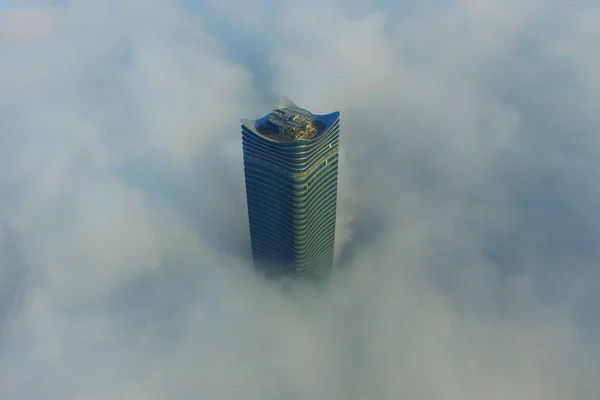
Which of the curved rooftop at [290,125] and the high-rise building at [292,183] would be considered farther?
the curved rooftop at [290,125]

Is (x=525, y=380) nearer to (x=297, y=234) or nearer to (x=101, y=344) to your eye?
(x=297, y=234)

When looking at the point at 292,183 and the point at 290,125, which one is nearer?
the point at 290,125

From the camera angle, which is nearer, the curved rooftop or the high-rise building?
the high-rise building

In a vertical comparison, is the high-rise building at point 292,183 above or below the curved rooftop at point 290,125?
below

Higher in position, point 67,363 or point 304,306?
point 304,306

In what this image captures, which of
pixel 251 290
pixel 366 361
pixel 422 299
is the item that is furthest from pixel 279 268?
pixel 422 299

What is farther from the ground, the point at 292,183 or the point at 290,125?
the point at 290,125
